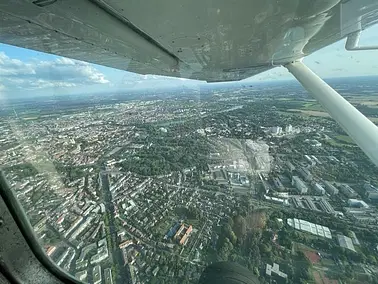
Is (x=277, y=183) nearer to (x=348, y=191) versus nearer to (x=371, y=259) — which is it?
(x=348, y=191)

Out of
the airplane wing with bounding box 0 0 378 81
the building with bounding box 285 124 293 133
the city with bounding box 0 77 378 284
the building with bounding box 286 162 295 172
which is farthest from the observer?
the building with bounding box 285 124 293 133

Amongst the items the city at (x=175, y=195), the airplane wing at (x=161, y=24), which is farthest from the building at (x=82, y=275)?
the airplane wing at (x=161, y=24)

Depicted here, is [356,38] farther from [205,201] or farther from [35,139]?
[35,139]

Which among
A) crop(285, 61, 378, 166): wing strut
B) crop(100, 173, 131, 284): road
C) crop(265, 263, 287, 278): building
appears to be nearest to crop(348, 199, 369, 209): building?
crop(285, 61, 378, 166): wing strut

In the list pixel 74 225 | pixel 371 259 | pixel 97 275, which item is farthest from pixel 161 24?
pixel 371 259

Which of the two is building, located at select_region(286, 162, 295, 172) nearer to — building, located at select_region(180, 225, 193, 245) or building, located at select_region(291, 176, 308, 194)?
building, located at select_region(291, 176, 308, 194)

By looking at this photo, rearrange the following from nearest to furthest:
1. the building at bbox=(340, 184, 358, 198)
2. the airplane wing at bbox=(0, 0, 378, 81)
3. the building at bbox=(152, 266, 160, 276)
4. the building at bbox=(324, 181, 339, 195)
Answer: the airplane wing at bbox=(0, 0, 378, 81), the building at bbox=(152, 266, 160, 276), the building at bbox=(340, 184, 358, 198), the building at bbox=(324, 181, 339, 195)

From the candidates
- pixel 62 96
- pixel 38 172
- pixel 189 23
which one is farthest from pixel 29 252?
pixel 189 23

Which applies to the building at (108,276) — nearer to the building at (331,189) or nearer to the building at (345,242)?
the building at (345,242)
